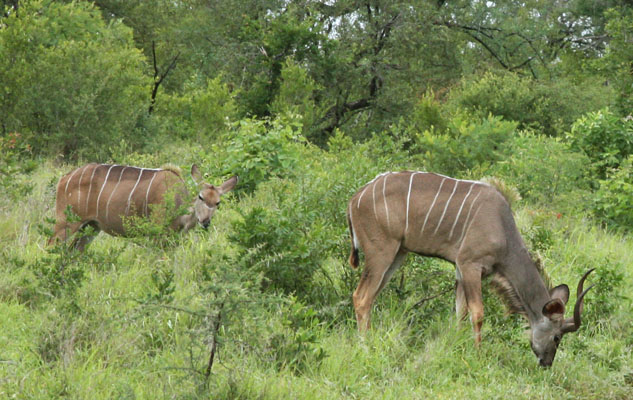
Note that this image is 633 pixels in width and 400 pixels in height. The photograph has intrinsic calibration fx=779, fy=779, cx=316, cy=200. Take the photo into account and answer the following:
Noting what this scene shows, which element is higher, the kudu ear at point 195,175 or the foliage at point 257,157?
the kudu ear at point 195,175

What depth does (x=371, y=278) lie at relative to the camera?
5.82 meters

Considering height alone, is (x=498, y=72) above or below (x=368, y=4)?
below

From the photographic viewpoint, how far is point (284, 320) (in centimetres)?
494

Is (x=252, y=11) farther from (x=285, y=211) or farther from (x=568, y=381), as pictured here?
(x=568, y=381)

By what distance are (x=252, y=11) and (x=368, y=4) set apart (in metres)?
2.86

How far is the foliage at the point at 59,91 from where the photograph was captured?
39.8 feet

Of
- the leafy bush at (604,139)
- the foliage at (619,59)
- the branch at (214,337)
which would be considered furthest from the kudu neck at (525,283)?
the foliage at (619,59)

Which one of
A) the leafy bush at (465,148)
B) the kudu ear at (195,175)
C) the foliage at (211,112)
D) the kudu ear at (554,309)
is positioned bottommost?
the foliage at (211,112)

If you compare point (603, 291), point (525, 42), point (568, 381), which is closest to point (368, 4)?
point (525, 42)

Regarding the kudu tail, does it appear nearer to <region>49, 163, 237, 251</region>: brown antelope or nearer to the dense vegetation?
the dense vegetation

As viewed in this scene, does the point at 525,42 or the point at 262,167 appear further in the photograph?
the point at 525,42

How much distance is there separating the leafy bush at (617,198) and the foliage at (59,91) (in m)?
7.53

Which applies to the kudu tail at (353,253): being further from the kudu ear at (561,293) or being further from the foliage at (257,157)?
the foliage at (257,157)

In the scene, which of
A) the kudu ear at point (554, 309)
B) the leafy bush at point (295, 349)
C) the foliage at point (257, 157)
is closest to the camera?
the leafy bush at point (295, 349)
